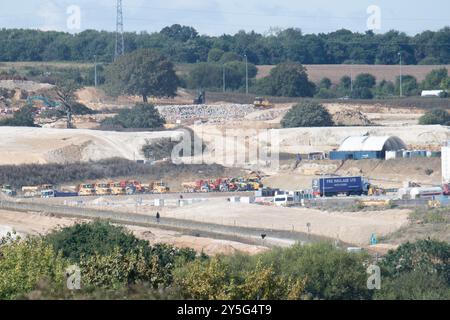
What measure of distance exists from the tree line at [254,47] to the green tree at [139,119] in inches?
1789

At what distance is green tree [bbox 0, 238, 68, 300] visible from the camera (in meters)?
21.1

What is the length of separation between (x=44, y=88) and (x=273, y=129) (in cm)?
2781

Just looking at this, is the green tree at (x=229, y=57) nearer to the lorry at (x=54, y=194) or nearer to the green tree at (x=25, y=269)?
the lorry at (x=54, y=194)

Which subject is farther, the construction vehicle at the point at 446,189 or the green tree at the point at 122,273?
the construction vehicle at the point at 446,189

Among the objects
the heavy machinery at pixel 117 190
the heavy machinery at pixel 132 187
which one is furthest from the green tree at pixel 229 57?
the heavy machinery at pixel 117 190

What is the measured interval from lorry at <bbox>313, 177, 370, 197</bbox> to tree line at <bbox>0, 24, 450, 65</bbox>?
79883 mm

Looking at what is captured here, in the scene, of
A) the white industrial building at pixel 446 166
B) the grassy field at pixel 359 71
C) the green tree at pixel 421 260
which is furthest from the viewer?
the grassy field at pixel 359 71

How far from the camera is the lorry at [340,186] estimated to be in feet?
196

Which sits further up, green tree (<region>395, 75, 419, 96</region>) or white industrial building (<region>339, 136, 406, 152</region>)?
green tree (<region>395, 75, 419, 96</region>)

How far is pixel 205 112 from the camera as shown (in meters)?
101

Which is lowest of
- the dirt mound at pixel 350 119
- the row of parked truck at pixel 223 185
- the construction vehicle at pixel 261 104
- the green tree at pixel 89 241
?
the row of parked truck at pixel 223 185

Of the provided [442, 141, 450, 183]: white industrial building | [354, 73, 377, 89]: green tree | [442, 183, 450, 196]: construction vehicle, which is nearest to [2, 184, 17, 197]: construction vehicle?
[442, 183, 450, 196]: construction vehicle

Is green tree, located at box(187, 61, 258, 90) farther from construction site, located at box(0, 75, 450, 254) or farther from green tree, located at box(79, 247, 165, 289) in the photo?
green tree, located at box(79, 247, 165, 289)
